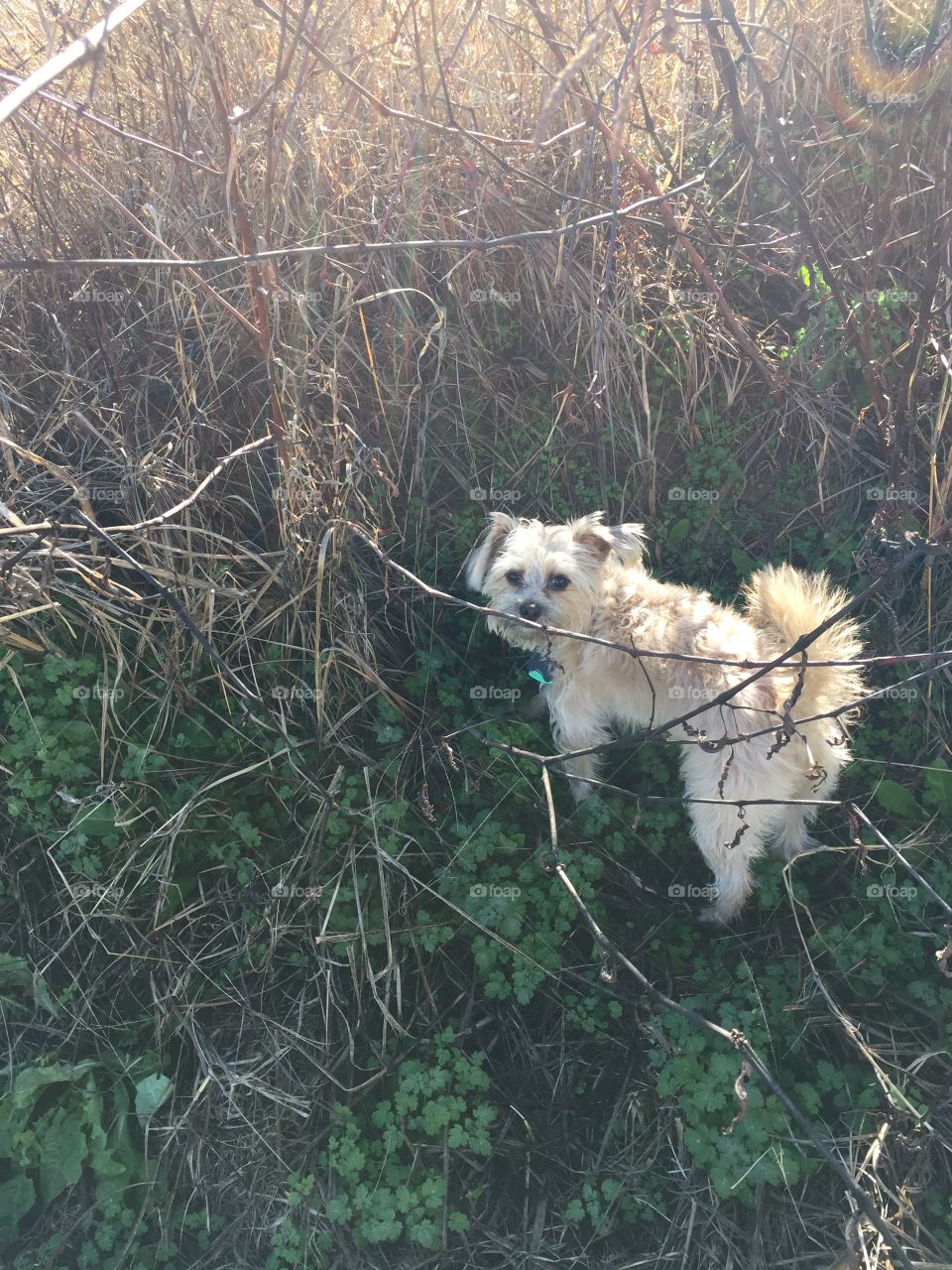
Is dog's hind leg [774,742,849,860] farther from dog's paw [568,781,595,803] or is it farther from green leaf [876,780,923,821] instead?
dog's paw [568,781,595,803]

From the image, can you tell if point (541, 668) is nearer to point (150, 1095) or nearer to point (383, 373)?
point (383, 373)

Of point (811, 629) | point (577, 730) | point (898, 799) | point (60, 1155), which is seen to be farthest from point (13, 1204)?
point (898, 799)

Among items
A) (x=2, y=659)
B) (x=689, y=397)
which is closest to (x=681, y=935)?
(x=689, y=397)

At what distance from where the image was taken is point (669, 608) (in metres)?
3.24

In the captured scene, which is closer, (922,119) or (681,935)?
(681,935)

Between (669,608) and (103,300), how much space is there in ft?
9.30

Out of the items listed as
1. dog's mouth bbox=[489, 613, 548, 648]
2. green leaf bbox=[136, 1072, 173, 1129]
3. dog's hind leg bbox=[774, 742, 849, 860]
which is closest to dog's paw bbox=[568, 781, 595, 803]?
dog's mouth bbox=[489, 613, 548, 648]

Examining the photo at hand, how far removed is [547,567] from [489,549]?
297mm

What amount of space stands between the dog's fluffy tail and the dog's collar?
2.84 ft

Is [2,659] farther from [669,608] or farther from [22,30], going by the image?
[22,30]

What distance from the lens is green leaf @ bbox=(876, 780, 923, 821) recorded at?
10.7 feet

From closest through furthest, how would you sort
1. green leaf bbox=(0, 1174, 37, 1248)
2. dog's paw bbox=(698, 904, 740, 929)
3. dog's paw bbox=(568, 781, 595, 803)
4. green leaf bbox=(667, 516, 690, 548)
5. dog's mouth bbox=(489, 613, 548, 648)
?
green leaf bbox=(0, 1174, 37, 1248)
dog's paw bbox=(698, 904, 740, 929)
dog's mouth bbox=(489, 613, 548, 648)
dog's paw bbox=(568, 781, 595, 803)
green leaf bbox=(667, 516, 690, 548)

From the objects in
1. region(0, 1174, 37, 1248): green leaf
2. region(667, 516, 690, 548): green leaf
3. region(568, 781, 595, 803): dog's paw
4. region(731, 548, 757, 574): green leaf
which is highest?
region(667, 516, 690, 548): green leaf

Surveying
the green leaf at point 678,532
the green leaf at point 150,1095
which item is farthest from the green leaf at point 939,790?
the green leaf at point 150,1095
